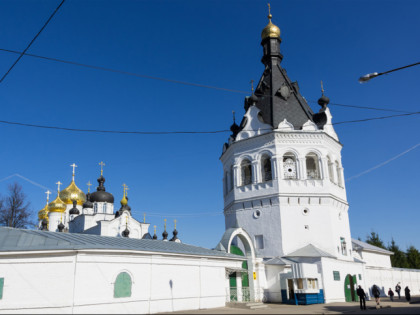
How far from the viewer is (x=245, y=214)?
23734 mm

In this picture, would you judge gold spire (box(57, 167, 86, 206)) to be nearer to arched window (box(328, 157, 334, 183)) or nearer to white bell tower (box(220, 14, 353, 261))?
white bell tower (box(220, 14, 353, 261))

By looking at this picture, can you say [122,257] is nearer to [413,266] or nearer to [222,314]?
[222,314]

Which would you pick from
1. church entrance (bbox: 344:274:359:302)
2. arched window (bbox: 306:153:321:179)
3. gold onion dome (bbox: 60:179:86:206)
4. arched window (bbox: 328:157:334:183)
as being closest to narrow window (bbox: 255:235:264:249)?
arched window (bbox: 306:153:321:179)

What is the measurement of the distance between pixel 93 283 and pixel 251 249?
8.83 m

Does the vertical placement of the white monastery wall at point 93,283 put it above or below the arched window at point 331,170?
below

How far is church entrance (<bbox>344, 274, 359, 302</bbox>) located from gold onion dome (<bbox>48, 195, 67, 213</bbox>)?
2959 centimetres

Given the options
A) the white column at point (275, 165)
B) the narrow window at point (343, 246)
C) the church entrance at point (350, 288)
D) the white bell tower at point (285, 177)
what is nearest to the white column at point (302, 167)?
the white bell tower at point (285, 177)

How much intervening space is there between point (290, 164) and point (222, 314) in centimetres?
1240

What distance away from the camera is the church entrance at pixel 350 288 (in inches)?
844

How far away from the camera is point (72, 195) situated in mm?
41812

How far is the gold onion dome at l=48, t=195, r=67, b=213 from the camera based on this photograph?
40.7 metres

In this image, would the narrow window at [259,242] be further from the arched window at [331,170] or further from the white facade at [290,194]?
the arched window at [331,170]

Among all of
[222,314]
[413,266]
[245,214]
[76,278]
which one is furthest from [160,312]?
[413,266]

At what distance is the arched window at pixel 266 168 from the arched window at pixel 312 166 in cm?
229
